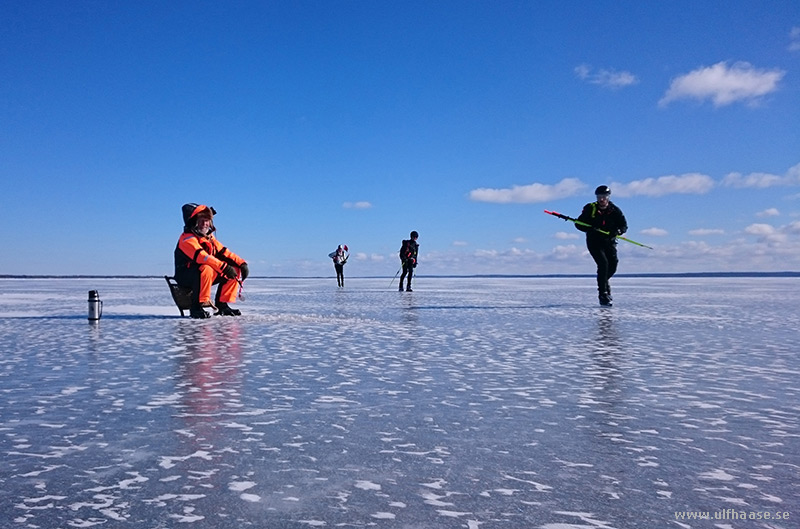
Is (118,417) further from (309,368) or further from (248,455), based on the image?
(309,368)

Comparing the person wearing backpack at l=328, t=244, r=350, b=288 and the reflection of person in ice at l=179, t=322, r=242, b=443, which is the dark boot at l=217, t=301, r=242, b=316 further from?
the person wearing backpack at l=328, t=244, r=350, b=288

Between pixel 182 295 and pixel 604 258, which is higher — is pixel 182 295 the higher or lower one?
the lower one

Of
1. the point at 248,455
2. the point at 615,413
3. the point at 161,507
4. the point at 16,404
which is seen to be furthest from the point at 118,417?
the point at 615,413

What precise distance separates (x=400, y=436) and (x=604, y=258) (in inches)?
474

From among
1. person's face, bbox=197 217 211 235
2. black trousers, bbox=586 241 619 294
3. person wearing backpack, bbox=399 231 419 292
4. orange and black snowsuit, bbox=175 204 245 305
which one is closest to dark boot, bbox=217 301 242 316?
orange and black snowsuit, bbox=175 204 245 305

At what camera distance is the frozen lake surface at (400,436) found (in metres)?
2.32

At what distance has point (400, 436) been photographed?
131 inches

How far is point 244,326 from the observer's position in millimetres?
9805

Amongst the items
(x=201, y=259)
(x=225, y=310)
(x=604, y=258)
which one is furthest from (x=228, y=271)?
(x=604, y=258)

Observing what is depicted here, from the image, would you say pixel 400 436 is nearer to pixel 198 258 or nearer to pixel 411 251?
pixel 198 258

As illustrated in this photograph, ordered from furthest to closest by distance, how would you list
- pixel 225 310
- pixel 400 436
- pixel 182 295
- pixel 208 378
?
1. pixel 225 310
2. pixel 182 295
3. pixel 208 378
4. pixel 400 436

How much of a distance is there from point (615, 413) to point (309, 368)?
2.77 m

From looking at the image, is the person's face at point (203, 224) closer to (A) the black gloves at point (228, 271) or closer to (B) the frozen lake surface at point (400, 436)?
(A) the black gloves at point (228, 271)

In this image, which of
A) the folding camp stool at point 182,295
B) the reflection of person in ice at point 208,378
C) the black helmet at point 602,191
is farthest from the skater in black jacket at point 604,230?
the reflection of person in ice at point 208,378
